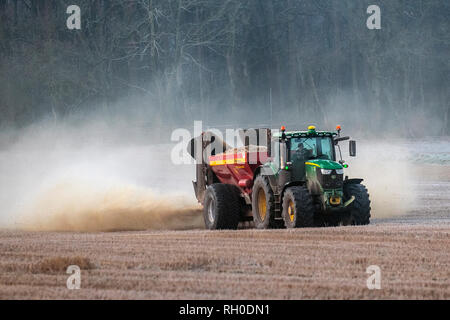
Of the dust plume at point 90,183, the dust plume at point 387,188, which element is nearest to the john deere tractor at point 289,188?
the dust plume at point 90,183

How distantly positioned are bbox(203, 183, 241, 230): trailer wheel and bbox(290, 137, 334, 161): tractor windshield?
181 cm

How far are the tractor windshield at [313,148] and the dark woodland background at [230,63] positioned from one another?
28.1 metres

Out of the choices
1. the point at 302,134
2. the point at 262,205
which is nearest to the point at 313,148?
the point at 302,134

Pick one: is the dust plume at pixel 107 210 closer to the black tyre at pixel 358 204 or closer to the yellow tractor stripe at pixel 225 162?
the yellow tractor stripe at pixel 225 162

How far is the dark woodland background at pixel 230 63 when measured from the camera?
1761 inches

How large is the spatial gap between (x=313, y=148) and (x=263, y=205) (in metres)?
1.44

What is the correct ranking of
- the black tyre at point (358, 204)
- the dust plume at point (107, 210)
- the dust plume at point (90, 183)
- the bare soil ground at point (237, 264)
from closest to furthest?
the bare soil ground at point (237, 264) → the black tyre at point (358, 204) → the dust plume at point (107, 210) → the dust plume at point (90, 183)

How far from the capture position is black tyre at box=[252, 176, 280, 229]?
614 inches

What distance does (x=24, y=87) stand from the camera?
44.9m

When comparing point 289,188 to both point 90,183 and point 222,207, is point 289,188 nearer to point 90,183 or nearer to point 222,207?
point 222,207

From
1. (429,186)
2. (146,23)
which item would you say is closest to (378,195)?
(429,186)

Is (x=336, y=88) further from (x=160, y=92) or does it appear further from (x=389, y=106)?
(x=160, y=92)
